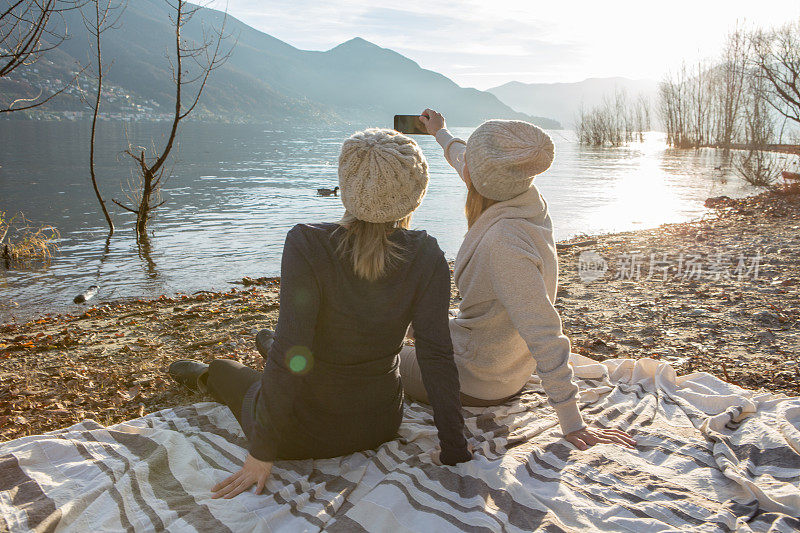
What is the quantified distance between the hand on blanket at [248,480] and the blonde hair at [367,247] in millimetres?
859

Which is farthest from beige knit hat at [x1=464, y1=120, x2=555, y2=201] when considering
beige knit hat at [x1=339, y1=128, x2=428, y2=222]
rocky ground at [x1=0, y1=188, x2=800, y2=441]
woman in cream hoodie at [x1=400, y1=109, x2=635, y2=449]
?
rocky ground at [x1=0, y1=188, x2=800, y2=441]

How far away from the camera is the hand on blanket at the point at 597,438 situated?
249 cm

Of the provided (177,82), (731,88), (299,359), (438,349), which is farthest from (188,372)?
(731,88)

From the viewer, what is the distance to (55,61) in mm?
120688

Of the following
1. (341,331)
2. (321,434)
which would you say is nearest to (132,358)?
(321,434)

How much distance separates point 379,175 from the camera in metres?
1.97

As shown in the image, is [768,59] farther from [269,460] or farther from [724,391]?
[269,460]

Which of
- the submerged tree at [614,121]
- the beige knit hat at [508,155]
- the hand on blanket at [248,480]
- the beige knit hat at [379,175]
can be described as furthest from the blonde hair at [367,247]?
the submerged tree at [614,121]

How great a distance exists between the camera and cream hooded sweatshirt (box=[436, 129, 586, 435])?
7.70 ft

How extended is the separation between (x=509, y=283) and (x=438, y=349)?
46 centimetres

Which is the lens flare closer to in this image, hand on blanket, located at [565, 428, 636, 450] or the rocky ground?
hand on blanket, located at [565, 428, 636, 450]

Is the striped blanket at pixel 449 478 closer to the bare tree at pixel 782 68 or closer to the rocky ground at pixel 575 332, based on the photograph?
the rocky ground at pixel 575 332

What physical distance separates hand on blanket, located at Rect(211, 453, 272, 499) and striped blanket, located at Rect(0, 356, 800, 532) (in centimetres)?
4

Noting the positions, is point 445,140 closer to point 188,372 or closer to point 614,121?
point 188,372
